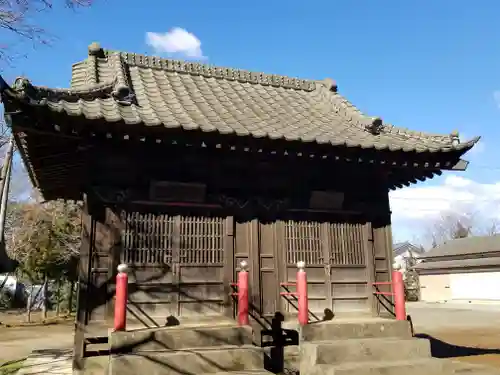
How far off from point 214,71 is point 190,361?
301 inches

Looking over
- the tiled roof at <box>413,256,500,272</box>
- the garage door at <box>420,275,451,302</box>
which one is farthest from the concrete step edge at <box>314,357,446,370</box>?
the garage door at <box>420,275,451,302</box>

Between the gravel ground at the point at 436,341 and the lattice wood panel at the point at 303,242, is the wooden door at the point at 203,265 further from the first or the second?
the gravel ground at the point at 436,341

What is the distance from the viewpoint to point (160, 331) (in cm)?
655

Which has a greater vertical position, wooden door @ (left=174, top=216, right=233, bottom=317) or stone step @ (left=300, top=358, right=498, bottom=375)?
wooden door @ (left=174, top=216, right=233, bottom=317)

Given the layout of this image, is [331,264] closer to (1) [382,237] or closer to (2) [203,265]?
(1) [382,237]

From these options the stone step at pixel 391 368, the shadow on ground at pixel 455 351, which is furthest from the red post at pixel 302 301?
the shadow on ground at pixel 455 351

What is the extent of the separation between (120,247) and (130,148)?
5.90 feet

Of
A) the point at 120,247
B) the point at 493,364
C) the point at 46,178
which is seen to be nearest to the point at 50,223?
the point at 46,178

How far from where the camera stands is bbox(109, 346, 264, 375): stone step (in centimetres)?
603

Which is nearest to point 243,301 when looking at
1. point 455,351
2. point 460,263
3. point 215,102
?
point 215,102

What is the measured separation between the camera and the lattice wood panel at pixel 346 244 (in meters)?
8.78

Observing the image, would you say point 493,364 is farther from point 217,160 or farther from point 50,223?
point 50,223

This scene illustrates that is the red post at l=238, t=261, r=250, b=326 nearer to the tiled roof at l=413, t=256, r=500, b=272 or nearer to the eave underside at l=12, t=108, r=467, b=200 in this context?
the eave underside at l=12, t=108, r=467, b=200

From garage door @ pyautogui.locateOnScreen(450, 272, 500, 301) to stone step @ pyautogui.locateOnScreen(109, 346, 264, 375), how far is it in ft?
132
